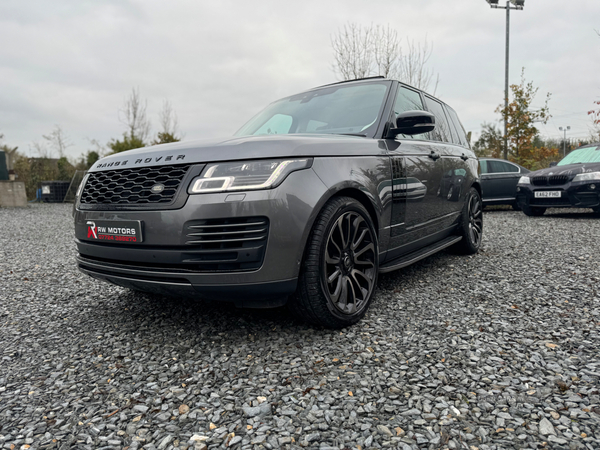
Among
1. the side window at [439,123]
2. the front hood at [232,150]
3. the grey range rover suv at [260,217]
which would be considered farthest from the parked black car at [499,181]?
the front hood at [232,150]

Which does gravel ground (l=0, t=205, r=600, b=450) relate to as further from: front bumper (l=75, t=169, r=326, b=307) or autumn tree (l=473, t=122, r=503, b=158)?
autumn tree (l=473, t=122, r=503, b=158)

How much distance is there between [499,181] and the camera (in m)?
11.0

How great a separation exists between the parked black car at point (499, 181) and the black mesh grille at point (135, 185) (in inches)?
402

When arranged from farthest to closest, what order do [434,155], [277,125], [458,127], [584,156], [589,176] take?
[584,156]
[589,176]
[458,127]
[434,155]
[277,125]

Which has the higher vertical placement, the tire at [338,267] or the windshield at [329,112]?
the windshield at [329,112]

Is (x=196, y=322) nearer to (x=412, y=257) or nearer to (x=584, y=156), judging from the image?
(x=412, y=257)

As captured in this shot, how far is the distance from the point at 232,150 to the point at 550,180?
351 inches

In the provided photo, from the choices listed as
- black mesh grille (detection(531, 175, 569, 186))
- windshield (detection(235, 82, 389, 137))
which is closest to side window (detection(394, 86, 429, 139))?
windshield (detection(235, 82, 389, 137))

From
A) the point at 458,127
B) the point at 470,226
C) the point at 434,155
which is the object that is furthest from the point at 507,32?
the point at 434,155

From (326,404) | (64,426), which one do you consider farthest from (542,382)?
(64,426)

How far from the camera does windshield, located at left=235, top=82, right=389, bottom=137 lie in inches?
129

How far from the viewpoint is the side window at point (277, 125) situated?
363cm

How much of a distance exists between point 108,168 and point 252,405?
1.70 meters

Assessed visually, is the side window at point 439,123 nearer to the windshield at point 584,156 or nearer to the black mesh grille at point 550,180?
the black mesh grille at point 550,180
